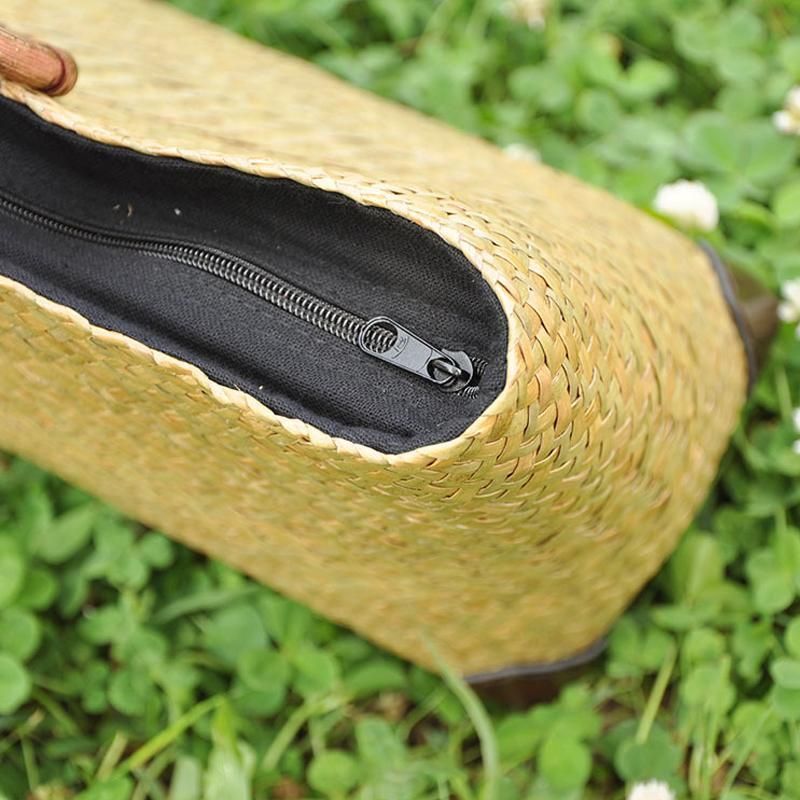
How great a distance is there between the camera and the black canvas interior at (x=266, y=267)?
81 centimetres

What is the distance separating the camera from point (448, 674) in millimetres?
1196

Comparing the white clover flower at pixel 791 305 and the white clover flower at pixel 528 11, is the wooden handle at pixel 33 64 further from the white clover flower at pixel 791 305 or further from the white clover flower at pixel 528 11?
the white clover flower at pixel 528 11

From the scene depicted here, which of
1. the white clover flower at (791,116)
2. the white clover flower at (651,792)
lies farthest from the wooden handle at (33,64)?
the white clover flower at (791,116)

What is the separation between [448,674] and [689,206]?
67 centimetres

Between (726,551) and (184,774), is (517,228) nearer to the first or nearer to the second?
(726,551)

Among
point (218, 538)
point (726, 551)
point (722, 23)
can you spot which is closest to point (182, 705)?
point (218, 538)

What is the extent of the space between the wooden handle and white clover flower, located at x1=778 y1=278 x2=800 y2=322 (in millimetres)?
883

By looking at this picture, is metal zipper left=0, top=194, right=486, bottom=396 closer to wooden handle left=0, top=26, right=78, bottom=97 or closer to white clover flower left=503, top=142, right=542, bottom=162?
wooden handle left=0, top=26, right=78, bottom=97

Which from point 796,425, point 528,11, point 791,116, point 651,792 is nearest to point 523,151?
point 528,11

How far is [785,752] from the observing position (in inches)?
46.7

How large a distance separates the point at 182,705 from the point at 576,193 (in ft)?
2.55

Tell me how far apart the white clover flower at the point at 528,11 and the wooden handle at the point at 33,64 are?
3.24ft

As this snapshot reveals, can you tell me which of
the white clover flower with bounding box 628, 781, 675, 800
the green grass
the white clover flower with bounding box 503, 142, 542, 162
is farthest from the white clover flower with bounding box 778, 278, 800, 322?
the white clover flower with bounding box 628, 781, 675, 800

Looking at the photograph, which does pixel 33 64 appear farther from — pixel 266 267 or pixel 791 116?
pixel 791 116
